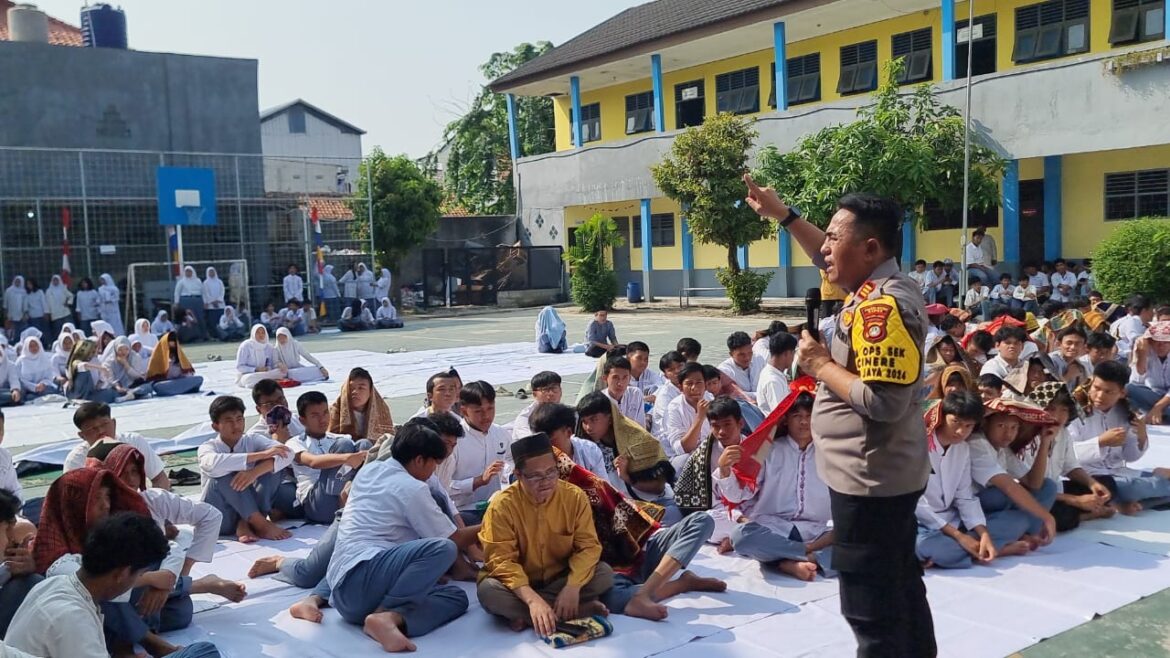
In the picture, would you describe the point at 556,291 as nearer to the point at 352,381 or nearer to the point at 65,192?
the point at 65,192

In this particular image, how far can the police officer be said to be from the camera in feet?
9.13

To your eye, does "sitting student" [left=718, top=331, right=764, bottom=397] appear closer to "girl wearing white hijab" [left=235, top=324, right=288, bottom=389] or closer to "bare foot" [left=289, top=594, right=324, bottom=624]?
"bare foot" [left=289, top=594, right=324, bottom=624]

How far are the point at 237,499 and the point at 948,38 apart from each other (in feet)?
52.4

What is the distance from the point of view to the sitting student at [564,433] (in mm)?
4875

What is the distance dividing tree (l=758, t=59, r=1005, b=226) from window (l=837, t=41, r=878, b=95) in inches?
144

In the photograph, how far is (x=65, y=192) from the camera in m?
20.0

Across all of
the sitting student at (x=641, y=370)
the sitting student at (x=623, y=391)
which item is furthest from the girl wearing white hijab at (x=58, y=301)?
the sitting student at (x=623, y=391)

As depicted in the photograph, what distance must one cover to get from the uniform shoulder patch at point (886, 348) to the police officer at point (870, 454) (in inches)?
0.5

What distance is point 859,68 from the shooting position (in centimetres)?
2131

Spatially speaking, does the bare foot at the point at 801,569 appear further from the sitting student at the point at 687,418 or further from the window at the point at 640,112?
the window at the point at 640,112

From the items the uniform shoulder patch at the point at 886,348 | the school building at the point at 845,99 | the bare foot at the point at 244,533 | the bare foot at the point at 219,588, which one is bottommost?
the bare foot at the point at 244,533

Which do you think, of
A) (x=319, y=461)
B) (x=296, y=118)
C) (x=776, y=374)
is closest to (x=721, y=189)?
(x=776, y=374)

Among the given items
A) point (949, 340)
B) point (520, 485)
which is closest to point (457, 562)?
point (520, 485)

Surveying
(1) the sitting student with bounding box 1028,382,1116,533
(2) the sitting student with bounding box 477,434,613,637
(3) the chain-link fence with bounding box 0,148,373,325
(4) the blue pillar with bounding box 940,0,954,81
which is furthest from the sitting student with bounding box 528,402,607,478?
(3) the chain-link fence with bounding box 0,148,373,325
